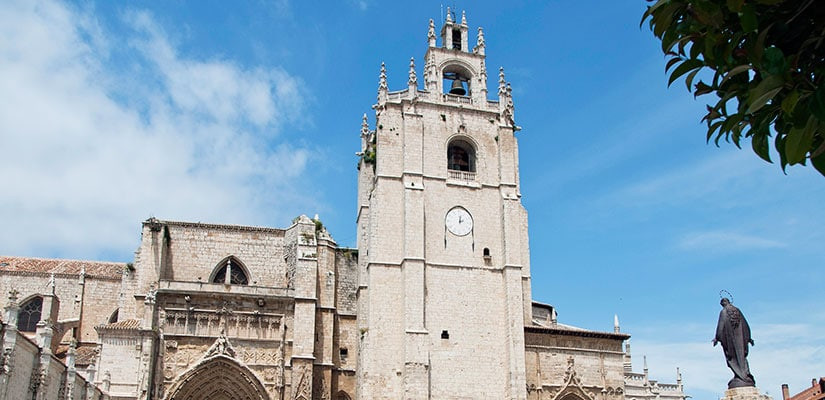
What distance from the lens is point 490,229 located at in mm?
26875

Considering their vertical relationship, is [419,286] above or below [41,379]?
above

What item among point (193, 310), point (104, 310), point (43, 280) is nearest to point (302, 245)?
point (193, 310)

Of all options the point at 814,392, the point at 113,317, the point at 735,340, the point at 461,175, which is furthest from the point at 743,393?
the point at 113,317

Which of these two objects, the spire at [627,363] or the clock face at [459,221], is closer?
the clock face at [459,221]

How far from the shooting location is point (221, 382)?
2527cm

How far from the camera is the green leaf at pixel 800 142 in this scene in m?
2.89

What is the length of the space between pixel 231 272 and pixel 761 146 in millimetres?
26399

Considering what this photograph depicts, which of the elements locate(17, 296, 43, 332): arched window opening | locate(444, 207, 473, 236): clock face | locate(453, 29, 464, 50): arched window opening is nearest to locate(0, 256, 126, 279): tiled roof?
locate(17, 296, 43, 332): arched window opening

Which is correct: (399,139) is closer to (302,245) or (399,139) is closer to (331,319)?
(302,245)

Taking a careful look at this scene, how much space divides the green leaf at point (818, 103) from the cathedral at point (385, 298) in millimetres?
21946

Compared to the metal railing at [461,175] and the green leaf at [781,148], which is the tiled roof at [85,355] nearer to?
the metal railing at [461,175]

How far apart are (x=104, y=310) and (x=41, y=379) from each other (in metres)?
13.0

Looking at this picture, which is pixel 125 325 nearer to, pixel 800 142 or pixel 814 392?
pixel 814 392

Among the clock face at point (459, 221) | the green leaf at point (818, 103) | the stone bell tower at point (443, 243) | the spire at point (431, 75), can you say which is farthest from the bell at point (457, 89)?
the green leaf at point (818, 103)
